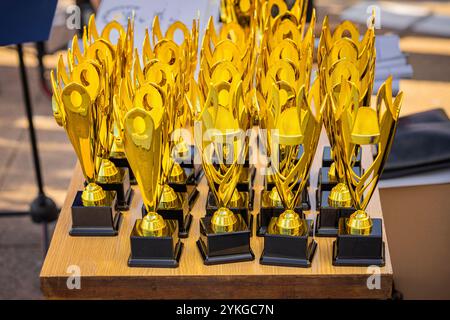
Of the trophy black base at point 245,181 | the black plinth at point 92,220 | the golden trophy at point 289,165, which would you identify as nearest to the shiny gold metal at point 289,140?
the golden trophy at point 289,165

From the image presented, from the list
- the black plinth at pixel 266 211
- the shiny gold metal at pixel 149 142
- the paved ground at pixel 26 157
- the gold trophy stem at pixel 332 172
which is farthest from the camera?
the paved ground at pixel 26 157

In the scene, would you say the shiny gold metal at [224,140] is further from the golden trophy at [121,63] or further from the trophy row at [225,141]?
the golden trophy at [121,63]

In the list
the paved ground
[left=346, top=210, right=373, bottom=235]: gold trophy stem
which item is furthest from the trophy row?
the paved ground

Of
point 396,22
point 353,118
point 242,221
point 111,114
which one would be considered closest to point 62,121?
point 111,114

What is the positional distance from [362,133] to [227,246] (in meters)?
0.27

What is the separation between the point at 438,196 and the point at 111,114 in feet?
2.49

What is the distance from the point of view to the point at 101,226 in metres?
1.27

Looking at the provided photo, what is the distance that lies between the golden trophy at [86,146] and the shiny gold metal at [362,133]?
0.38m

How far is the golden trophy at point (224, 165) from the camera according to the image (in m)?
1.12

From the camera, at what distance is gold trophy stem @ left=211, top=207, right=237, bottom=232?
46.5 inches

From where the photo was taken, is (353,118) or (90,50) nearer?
(353,118)

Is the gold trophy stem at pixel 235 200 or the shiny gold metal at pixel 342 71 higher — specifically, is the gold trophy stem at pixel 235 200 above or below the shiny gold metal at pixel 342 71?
below
